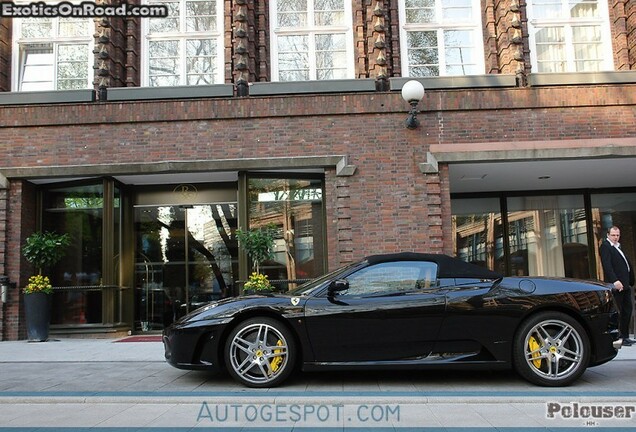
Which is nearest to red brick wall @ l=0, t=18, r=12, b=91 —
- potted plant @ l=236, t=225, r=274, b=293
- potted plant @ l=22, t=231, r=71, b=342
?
potted plant @ l=22, t=231, r=71, b=342

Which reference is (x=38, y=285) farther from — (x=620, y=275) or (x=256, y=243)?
(x=620, y=275)

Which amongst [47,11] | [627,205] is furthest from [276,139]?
[627,205]

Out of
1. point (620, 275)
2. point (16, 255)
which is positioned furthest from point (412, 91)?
point (16, 255)

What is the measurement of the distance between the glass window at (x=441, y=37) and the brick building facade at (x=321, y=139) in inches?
20.6

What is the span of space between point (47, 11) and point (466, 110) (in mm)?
9163

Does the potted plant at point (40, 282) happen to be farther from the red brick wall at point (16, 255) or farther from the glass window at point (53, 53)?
the glass window at point (53, 53)

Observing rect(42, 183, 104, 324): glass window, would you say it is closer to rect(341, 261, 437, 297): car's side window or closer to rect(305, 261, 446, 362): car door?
rect(305, 261, 446, 362): car door

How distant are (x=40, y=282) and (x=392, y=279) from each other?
769 centimetres

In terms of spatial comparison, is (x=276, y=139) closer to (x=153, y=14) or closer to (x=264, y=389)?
(x=153, y=14)

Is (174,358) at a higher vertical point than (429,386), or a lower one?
higher

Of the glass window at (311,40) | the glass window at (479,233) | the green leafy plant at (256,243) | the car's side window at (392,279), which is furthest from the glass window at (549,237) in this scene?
the car's side window at (392,279)

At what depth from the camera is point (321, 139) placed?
11188 mm

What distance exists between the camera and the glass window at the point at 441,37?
39.6ft

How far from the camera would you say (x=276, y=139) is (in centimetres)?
1121
